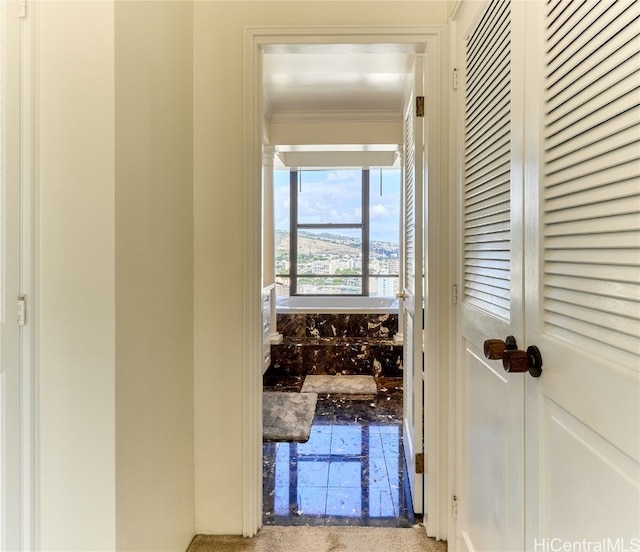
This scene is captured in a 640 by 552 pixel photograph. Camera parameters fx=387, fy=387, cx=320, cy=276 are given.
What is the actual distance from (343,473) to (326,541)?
1.84 feet

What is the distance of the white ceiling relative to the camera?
8.56 feet

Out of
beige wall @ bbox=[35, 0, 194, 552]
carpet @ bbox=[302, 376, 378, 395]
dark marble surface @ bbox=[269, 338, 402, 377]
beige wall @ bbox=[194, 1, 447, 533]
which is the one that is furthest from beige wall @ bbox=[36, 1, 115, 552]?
dark marble surface @ bbox=[269, 338, 402, 377]

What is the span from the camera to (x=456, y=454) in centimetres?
158

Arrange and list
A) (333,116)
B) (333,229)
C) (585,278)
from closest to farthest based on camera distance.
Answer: (585,278), (333,116), (333,229)

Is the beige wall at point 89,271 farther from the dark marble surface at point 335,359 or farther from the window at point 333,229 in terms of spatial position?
the window at point 333,229

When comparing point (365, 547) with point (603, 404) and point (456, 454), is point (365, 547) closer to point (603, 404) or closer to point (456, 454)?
point (456, 454)

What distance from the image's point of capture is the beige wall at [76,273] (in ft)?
3.66

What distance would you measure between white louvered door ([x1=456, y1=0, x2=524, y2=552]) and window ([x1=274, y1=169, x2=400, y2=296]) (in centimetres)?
411

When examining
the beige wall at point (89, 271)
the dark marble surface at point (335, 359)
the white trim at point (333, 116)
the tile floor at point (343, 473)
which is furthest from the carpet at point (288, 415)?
the white trim at point (333, 116)

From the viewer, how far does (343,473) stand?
2252 mm

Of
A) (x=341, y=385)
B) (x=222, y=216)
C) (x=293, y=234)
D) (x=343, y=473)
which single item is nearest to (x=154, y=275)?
(x=222, y=216)

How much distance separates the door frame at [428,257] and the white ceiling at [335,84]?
63 centimetres

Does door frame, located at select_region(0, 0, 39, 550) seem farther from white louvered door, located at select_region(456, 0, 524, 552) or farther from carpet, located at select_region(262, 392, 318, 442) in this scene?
carpet, located at select_region(262, 392, 318, 442)

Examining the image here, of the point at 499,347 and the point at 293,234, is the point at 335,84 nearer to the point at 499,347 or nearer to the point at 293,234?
the point at 499,347
